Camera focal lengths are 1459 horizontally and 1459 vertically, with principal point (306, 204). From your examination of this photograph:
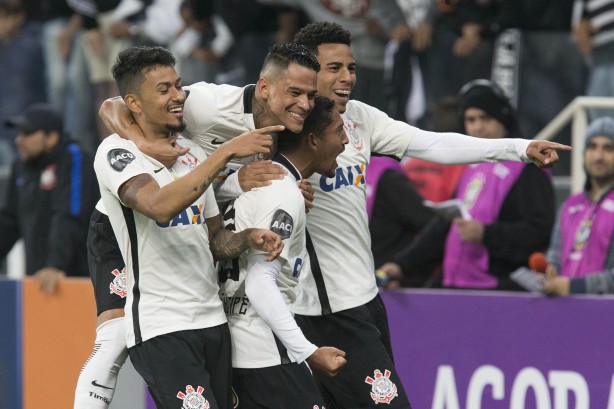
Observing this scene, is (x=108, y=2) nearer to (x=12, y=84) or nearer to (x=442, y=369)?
(x=12, y=84)

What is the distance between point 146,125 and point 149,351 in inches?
36.3

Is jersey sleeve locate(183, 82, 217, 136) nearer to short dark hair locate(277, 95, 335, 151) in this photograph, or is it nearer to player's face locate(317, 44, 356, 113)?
short dark hair locate(277, 95, 335, 151)

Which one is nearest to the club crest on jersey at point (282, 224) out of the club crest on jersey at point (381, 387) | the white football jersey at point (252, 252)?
the white football jersey at point (252, 252)

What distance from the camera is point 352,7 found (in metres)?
10.6

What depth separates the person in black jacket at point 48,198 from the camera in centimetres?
931

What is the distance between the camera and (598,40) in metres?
9.77

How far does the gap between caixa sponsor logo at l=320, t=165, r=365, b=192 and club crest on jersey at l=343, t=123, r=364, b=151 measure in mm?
98

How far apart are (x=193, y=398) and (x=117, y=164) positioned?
967 mm

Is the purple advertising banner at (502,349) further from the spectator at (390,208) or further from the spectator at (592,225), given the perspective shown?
the spectator at (390,208)

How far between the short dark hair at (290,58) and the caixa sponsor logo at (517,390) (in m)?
2.30

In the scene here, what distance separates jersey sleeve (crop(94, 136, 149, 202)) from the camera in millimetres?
5711

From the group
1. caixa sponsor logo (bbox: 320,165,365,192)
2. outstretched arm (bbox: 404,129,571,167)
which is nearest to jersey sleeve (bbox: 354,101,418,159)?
outstretched arm (bbox: 404,129,571,167)

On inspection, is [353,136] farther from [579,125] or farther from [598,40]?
[598,40]

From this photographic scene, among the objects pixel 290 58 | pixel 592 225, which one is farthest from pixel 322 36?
pixel 592 225
